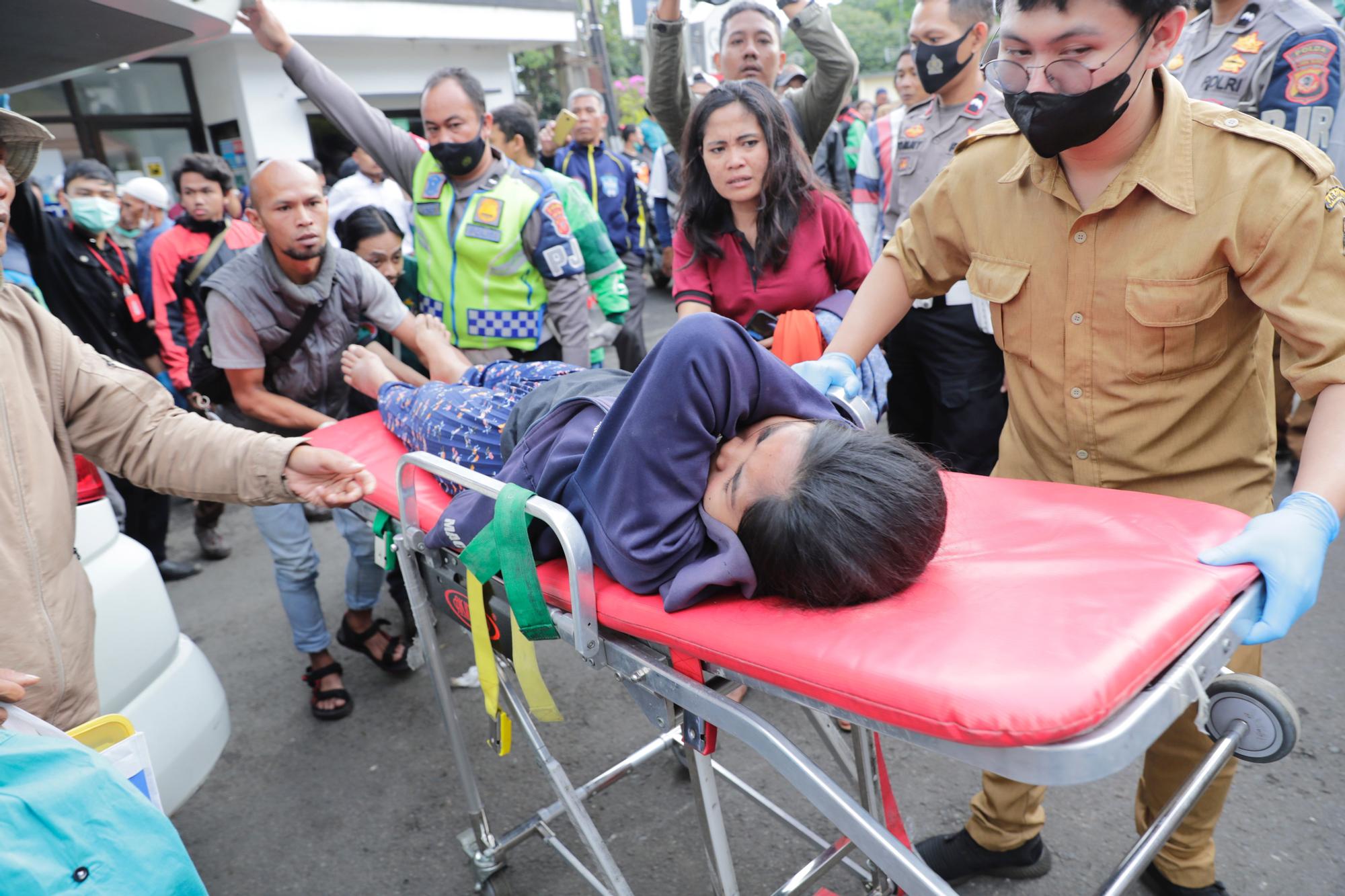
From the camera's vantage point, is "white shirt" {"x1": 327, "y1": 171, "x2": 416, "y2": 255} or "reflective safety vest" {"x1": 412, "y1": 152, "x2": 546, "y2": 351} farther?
"white shirt" {"x1": 327, "y1": 171, "x2": 416, "y2": 255}

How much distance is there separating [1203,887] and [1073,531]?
1079 millimetres

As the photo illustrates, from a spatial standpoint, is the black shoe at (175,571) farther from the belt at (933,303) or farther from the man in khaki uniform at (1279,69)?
the man in khaki uniform at (1279,69)

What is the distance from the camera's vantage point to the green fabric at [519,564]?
4.78ft

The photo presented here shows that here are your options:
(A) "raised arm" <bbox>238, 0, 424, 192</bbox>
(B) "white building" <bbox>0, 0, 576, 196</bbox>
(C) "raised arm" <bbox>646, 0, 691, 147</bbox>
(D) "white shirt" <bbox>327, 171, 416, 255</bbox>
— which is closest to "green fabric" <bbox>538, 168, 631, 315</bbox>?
(C) "raised arm" <bbox>646, 0, 691, 147</bbox>

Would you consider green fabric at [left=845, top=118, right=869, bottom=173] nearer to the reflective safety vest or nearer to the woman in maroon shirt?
the reflective safety vest

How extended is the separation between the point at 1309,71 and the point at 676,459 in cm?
315

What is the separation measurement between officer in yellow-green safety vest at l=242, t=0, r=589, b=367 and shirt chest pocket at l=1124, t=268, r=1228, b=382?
2.15 meters

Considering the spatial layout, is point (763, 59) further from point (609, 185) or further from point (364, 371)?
point (609, 185)

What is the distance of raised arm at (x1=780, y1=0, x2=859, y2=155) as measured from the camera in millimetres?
3273

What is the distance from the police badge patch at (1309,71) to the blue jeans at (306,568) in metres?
3.67

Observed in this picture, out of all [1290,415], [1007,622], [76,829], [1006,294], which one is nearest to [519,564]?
[76,829]

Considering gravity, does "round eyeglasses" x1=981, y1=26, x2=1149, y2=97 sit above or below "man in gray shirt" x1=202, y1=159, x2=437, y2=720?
above

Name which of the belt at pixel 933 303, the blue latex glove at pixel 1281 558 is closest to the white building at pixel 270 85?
the belt at pixel 933 303

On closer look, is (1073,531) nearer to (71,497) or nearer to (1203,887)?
(1203,887)
